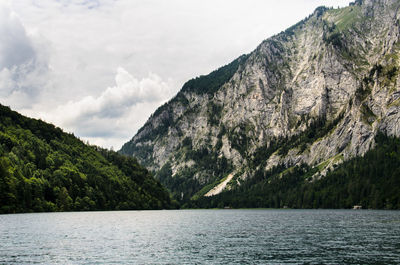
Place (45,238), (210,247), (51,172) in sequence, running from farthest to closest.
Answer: (51,172)
(45,238)
(210,247)

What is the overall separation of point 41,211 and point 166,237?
109 m

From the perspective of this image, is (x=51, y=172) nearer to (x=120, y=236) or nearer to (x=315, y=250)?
(x=120, y=236)

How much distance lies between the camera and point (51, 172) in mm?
199875

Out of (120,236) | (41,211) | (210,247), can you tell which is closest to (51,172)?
(41,211)

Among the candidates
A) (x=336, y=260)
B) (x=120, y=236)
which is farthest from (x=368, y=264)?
(x=120, y=236)

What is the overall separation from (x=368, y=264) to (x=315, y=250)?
40.7ft

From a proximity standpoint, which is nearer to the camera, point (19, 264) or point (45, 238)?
point (19, 264)

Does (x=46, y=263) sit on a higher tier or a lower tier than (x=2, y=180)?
lower

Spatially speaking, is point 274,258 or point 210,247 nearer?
point 274,258

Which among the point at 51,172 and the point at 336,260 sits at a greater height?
the point at 51,172

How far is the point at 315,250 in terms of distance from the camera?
57469 mm

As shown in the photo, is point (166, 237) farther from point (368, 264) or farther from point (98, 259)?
point (368, 264)

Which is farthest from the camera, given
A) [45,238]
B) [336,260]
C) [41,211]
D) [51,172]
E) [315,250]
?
[51,172]

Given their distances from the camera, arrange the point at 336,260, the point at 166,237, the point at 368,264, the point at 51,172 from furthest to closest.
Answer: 1. the point at 51,172
2. the point at 166,237
3. the point at 336,260
4. the point at 368,264
